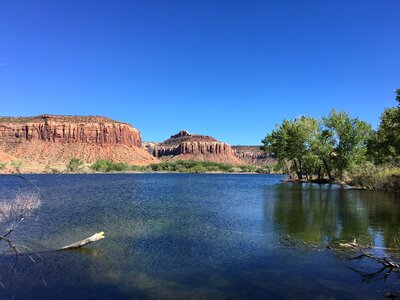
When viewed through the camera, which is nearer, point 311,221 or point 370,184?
point 311,221

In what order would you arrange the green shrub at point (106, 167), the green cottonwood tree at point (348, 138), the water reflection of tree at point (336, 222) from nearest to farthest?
the water reflection of tree at point (336, 222) → the green cottonwood tree at point (348, 138) → the green shrub at point (106, 167)

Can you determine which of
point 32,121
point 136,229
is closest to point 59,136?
point 32,121

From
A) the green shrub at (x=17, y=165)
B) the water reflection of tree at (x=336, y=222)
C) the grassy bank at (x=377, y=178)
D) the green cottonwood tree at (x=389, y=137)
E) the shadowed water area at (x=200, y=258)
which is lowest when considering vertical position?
the shadowed water area at (x=200, y=258)

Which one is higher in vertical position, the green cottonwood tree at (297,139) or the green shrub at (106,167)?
the green cottonwood tree at (297,139)

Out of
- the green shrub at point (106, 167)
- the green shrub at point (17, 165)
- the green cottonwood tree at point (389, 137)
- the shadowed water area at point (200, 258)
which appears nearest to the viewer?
the shadowed water area at point (200, 258)

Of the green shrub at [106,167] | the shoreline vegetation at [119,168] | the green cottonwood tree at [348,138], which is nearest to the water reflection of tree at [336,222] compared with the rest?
the green cottonwood tree at [348,138]

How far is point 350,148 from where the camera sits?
192 feet

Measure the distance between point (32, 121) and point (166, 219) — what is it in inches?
7790

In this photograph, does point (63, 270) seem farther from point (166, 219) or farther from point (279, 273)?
point (166, 219)

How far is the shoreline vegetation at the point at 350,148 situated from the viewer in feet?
148

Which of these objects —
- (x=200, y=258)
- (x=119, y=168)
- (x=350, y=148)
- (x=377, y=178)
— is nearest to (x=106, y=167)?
(x=119, y=168)

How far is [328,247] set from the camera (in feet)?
50.3

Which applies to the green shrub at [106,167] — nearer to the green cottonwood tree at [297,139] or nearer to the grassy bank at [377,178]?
the green cottonwood tree at [297,139]

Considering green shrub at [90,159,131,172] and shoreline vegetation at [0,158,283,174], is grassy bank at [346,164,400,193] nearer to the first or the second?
shoreline vegetation at [0,158,283,174]
